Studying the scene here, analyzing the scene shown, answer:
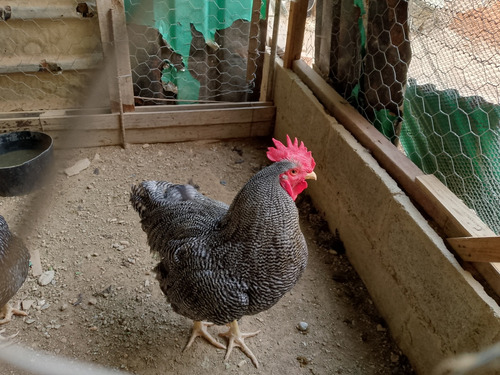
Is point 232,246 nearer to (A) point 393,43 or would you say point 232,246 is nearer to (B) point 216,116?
(A) point 393,43

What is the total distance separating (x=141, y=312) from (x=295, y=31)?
257 cm

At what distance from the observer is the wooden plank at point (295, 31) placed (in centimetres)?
340

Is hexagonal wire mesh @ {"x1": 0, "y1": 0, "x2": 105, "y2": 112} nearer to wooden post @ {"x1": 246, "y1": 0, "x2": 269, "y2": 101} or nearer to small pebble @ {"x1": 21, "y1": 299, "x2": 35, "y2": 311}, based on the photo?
wooden post @ {"x1": 246, "y1": 0, "x2": 269, "y2": 101}

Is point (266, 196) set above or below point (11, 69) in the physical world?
above

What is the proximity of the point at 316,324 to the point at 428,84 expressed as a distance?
1.57 metres

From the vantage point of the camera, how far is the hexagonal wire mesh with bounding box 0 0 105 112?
133 inches

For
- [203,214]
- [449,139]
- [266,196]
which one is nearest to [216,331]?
[203,214]

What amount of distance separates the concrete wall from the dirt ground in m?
0.16

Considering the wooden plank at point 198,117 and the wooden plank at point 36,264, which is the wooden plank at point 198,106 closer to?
the wooden plank at point 198,117

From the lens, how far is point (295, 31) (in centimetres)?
354

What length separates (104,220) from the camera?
10.5ft

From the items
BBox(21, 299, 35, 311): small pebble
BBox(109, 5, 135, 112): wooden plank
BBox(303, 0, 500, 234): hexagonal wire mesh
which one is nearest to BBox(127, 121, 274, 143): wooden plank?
BBox(109, 5, 135, 112): wooden plank

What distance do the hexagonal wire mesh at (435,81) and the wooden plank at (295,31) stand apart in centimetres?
41

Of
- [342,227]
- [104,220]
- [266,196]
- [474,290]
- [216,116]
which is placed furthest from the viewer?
[216,116]
